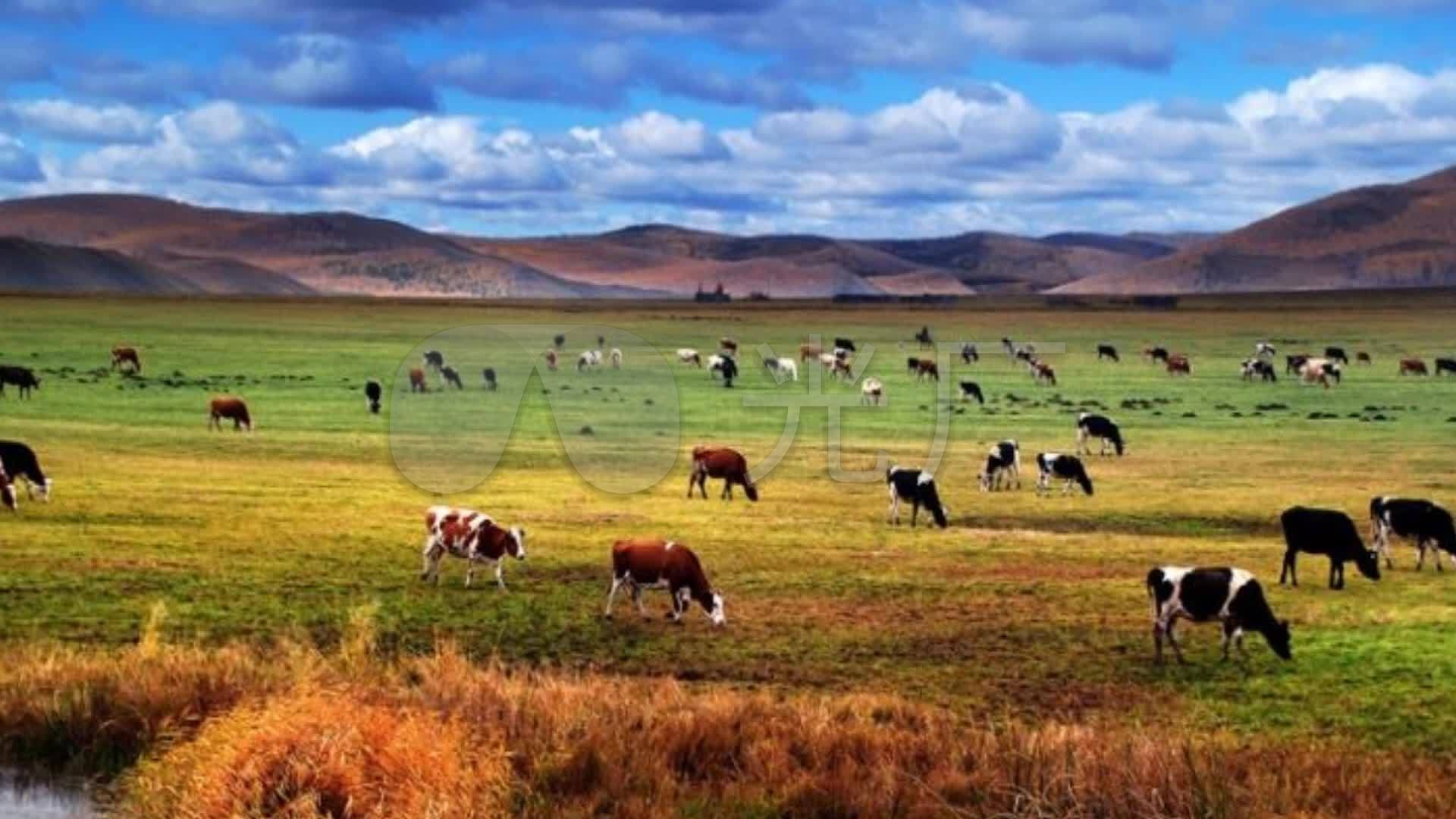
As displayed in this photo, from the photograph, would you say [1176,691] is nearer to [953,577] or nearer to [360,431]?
[953,577]

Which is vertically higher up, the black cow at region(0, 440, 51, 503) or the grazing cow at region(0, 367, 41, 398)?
the grazing cow at region(0, 367, 41, 398)

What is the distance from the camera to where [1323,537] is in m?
25.4

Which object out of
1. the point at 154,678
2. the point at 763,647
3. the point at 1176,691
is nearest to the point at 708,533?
the point at 763,647

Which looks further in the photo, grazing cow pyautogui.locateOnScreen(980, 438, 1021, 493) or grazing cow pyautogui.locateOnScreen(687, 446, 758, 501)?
grazing cow pyautogui.locateOnScreen(980, 438, 1021, 493)

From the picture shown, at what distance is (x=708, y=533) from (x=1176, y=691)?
12084mm

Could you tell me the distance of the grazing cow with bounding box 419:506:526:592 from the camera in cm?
2398

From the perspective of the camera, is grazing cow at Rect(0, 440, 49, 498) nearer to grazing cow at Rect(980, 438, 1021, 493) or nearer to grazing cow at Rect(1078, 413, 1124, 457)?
grazing cow at Rect(980, 438, 1021, 493)

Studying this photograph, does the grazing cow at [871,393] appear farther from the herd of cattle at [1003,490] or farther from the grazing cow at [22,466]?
the grazing cow at [22,466]

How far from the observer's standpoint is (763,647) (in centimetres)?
2067

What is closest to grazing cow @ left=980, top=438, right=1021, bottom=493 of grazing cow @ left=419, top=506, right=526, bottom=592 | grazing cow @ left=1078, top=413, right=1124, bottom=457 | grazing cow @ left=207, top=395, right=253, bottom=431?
grazing cow @ left=1078, top=413, right=1124, bottom=457

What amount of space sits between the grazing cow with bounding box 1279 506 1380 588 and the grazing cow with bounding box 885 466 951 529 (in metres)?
7.38

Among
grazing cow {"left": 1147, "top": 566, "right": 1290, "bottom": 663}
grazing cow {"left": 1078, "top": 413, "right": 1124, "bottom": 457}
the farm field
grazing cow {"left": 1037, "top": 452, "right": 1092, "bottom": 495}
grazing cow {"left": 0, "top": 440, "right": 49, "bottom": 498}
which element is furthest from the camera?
grazing cow {"left": 1078, "top": 413, "right": 1124, "bottom": 457}

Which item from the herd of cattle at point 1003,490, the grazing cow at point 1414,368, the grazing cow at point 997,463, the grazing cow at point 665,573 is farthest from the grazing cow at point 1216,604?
the grazing cow at point 1414,368

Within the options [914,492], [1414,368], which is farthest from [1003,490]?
[1414,368]
